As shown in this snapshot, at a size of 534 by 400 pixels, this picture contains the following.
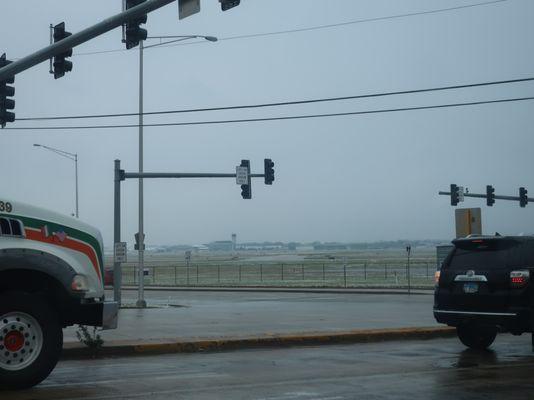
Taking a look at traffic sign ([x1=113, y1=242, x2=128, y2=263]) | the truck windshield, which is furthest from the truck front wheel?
traffic sign ([x1=113, y1=242, x2=128, y2=263])

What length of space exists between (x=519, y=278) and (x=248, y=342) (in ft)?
16.5

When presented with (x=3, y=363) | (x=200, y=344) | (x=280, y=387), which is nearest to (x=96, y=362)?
(x=200, y=344)

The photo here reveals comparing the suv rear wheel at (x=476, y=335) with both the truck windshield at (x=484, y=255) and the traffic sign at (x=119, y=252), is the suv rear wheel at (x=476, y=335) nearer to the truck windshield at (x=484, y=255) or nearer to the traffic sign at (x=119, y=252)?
the truck windshield at (x=484, y=255)

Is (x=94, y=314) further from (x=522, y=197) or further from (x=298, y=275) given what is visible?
(x=298, y=275)

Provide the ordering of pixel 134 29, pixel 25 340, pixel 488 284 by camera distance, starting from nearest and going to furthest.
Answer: pixel 25 340, pixel 488 284, pixel 134 29

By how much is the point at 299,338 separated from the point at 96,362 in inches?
162

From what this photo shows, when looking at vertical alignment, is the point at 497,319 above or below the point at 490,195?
below

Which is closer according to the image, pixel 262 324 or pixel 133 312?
pixel 262 324

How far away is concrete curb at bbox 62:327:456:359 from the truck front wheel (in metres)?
3.38

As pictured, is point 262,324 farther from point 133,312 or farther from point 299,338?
point 133,312

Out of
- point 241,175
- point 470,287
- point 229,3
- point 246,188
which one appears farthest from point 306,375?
point 246,188

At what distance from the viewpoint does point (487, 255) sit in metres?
12.6

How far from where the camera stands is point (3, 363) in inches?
357

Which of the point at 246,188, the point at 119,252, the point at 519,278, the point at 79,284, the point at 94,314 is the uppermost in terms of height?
the point at 246,188
